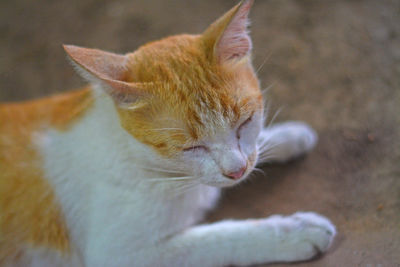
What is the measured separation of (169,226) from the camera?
5.67 feet

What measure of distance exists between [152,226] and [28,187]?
2.10 feet

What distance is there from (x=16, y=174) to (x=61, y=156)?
0.73 ft

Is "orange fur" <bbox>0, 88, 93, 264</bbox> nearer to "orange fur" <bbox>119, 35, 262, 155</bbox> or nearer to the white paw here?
"orange fur" <bbox>119, 35, 262, 155</bbox>

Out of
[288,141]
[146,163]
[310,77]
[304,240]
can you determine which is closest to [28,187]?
[146,163]

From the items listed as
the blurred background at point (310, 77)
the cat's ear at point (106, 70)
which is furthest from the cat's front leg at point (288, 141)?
the cat's ear at point (106, 70)

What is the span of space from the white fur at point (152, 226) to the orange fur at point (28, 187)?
0.49ft

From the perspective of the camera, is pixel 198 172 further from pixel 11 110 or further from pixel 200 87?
pixel 11 110

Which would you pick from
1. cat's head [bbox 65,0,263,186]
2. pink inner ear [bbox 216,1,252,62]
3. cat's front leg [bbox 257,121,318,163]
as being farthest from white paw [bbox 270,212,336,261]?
pink inner ear [bbox 216,1,252,62]

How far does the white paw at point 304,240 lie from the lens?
168 centimetres

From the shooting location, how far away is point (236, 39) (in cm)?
159

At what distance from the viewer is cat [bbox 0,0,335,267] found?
1478 millimetres

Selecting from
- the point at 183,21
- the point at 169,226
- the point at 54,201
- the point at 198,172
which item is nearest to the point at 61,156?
the point at 54,201

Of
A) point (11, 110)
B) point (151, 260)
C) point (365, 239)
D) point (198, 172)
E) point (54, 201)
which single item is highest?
point (11, 110)

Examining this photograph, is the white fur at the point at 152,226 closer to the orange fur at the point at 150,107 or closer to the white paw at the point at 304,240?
the white paw at the point at 304,240
